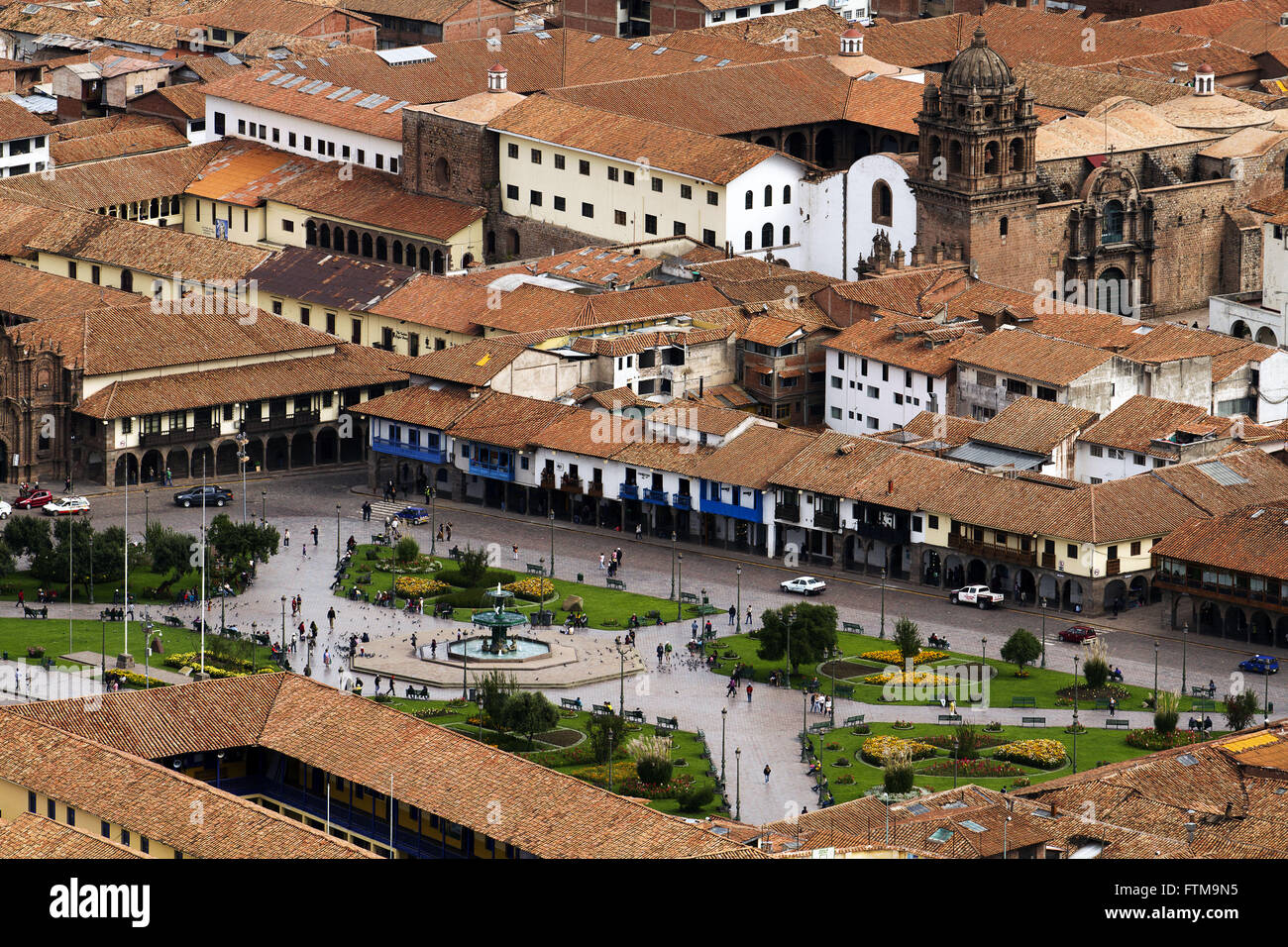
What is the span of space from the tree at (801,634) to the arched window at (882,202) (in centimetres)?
A: 5653

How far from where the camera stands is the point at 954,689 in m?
111

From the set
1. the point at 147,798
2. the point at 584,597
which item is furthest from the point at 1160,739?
the point at 147,798

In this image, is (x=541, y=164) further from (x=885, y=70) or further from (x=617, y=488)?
(x=617, y=488)

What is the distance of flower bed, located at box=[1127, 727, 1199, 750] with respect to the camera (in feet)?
334

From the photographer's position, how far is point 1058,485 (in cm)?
12706

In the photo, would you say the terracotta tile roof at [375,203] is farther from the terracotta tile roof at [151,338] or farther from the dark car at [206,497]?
the dark car at [206,497]

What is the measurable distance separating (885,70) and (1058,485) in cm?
7347

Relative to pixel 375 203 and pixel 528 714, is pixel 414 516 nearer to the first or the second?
pixel 528 714

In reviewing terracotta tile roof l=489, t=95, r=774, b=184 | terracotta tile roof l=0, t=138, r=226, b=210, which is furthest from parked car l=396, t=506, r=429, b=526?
terracotta tile roof l=0, t=138, r=226, b=210

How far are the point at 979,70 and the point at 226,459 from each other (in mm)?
52346

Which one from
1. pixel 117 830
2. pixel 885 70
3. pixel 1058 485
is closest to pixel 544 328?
pixel 1058 485

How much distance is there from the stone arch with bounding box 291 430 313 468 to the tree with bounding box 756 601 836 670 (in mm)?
47134

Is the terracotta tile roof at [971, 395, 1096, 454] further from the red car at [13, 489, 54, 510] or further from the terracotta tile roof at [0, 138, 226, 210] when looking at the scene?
the terracotta tile roof at [0, 138, 226, 210]
